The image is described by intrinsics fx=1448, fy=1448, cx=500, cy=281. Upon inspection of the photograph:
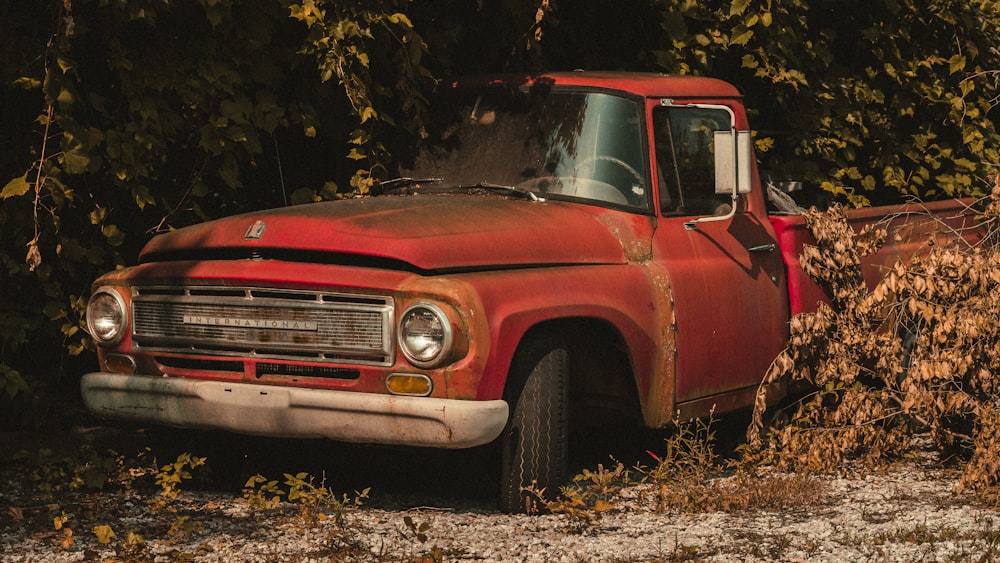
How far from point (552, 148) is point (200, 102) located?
72.6 inches

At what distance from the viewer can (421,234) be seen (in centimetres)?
583

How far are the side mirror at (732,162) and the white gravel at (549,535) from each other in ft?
4.95

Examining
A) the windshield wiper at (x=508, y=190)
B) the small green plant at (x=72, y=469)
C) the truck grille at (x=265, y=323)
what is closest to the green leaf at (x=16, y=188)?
the truck grille at (x=265, y=323)

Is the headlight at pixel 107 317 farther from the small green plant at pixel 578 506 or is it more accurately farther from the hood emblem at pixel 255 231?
the small green plant at pixel 578 506

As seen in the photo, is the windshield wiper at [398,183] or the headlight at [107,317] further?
the windshield wiper at [398,183]

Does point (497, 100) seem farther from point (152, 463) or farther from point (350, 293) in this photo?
point (152, 463)

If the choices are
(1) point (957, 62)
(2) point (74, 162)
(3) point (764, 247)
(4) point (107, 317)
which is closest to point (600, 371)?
(3) point (764, 247)

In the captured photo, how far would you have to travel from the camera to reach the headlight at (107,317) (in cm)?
634

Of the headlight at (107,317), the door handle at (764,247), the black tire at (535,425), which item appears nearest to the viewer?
the black tire at (535,425)

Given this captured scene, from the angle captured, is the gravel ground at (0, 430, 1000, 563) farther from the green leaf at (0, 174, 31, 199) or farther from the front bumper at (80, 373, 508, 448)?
the green leaf at (0, 174, 31, 199)

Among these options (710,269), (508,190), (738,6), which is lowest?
(710,269)

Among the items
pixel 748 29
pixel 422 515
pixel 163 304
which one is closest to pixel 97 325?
pixel 163 304

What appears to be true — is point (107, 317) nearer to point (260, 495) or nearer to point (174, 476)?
point (174, 476)

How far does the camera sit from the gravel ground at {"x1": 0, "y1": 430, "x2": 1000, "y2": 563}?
5.38 meters
